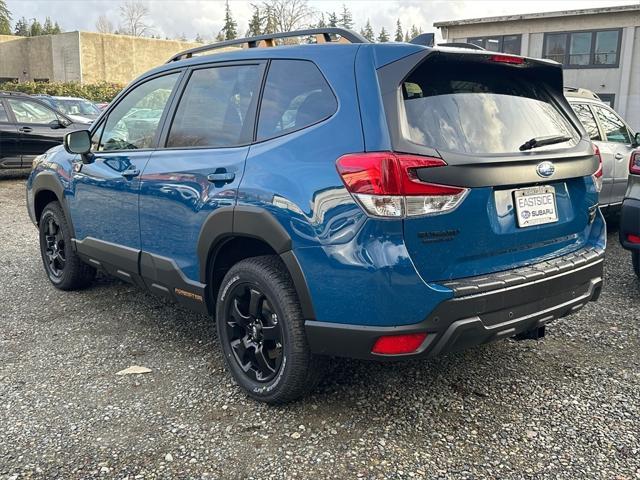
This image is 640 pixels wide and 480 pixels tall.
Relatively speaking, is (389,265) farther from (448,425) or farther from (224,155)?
(224,155)

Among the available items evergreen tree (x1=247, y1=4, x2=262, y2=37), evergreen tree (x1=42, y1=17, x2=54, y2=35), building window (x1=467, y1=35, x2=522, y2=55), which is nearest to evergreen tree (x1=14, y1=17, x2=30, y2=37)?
evergreen tree (x1=42, y1=17, x2=54, y2=35)

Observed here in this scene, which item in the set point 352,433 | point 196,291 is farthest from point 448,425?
point 196,291

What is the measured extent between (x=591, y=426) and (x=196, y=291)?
2.18 metres

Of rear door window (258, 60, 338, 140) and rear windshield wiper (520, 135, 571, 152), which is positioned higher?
rear door window (258, 60, 338, 140)

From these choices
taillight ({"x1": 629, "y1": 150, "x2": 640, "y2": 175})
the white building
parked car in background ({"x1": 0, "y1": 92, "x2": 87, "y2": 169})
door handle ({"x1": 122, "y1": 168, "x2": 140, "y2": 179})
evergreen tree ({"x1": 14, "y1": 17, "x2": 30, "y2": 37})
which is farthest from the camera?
evergreen tree ({"x1": 14, "y1": 17, "x2": 30, "y2": 37})

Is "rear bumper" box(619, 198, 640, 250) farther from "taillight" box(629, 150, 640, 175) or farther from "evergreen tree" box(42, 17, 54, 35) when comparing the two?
"evergreen tree" box(42, 17, 54, 35)

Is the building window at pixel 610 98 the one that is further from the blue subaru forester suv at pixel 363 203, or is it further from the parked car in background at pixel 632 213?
the blue subaru forester suv at pixel 363 203

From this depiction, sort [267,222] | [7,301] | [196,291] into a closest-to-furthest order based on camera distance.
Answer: [267,222] < [196,291] < [7,301]

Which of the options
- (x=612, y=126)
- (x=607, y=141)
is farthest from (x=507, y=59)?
(x=612, y=126)

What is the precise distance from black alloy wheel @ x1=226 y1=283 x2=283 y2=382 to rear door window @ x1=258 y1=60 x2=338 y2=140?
83 cm

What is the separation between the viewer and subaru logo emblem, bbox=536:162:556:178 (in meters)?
2.91

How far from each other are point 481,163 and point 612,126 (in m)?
5.62

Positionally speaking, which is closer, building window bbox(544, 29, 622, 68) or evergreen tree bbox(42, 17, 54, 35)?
building window bbox(544, 29, 622, 68)

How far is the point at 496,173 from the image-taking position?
272 centimetres
